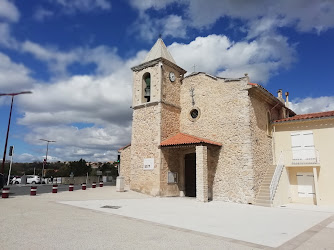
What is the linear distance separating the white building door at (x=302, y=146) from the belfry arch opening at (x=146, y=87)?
10.6m

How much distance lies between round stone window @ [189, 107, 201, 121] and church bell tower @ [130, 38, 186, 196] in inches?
41.4

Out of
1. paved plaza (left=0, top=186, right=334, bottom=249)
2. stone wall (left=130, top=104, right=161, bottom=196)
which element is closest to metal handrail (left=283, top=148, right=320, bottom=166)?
paved plaza (left=0, top=186, right=334, bottom=249)

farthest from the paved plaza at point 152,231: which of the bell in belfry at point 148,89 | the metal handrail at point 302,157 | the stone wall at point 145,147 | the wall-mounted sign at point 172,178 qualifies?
the bell in belfry at point 148,89

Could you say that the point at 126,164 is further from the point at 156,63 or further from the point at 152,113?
the point at 156,63

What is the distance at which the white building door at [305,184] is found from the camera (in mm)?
14805

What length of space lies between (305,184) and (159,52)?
1367 cm

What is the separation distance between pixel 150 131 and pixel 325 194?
11.7 metres

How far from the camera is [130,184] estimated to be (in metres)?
17.0

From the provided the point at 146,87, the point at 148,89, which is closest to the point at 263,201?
the point at 148,89

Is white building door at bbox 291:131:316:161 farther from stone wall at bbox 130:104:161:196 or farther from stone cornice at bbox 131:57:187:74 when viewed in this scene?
stone cornice at bbox 131:57:187:74

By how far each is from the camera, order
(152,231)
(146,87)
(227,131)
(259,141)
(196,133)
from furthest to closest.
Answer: (146,87) → (196,133) → (227,131) → (259,141) → (152,231)

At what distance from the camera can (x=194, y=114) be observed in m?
17.3

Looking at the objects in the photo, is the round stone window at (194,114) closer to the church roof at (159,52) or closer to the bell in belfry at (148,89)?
the bell in belfry at (148,89)

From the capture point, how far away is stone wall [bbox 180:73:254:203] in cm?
1402
